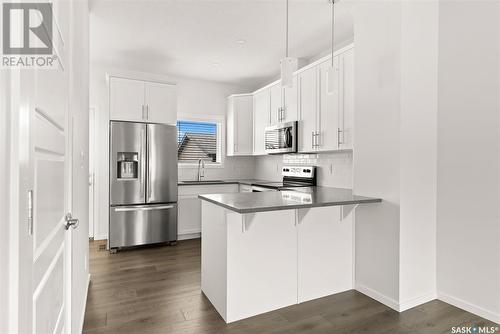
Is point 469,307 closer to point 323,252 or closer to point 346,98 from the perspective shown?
point 323,252

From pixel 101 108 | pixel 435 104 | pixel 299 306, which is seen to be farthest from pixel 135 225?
pixel 435 104

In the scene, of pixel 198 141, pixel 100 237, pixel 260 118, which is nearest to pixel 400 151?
pixel 260 118

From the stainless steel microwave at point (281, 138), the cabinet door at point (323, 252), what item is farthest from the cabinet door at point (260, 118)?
the cabinet door at point (323, 252)

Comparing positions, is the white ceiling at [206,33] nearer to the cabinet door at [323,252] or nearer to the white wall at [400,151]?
the white wall at [400,151]

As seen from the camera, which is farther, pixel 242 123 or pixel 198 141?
pixel 198 141

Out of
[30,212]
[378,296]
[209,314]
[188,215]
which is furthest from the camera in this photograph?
[188,215]

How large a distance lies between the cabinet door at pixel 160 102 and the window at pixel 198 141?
0.82 m

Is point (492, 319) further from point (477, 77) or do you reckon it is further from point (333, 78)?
point (333, 78)

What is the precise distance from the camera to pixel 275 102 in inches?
171

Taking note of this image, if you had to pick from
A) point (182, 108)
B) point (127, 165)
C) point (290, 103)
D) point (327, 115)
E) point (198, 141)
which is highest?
point (182, 108)

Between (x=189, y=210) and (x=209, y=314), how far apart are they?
2.44m

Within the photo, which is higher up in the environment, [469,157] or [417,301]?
[469,157]

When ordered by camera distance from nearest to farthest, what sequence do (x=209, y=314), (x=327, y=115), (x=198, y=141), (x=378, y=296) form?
1. (x=209, y=314)
2. (x=378, y=296)
3. (x=327, y=115)
4. (x=198, y=141)

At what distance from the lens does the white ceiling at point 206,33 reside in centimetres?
291
